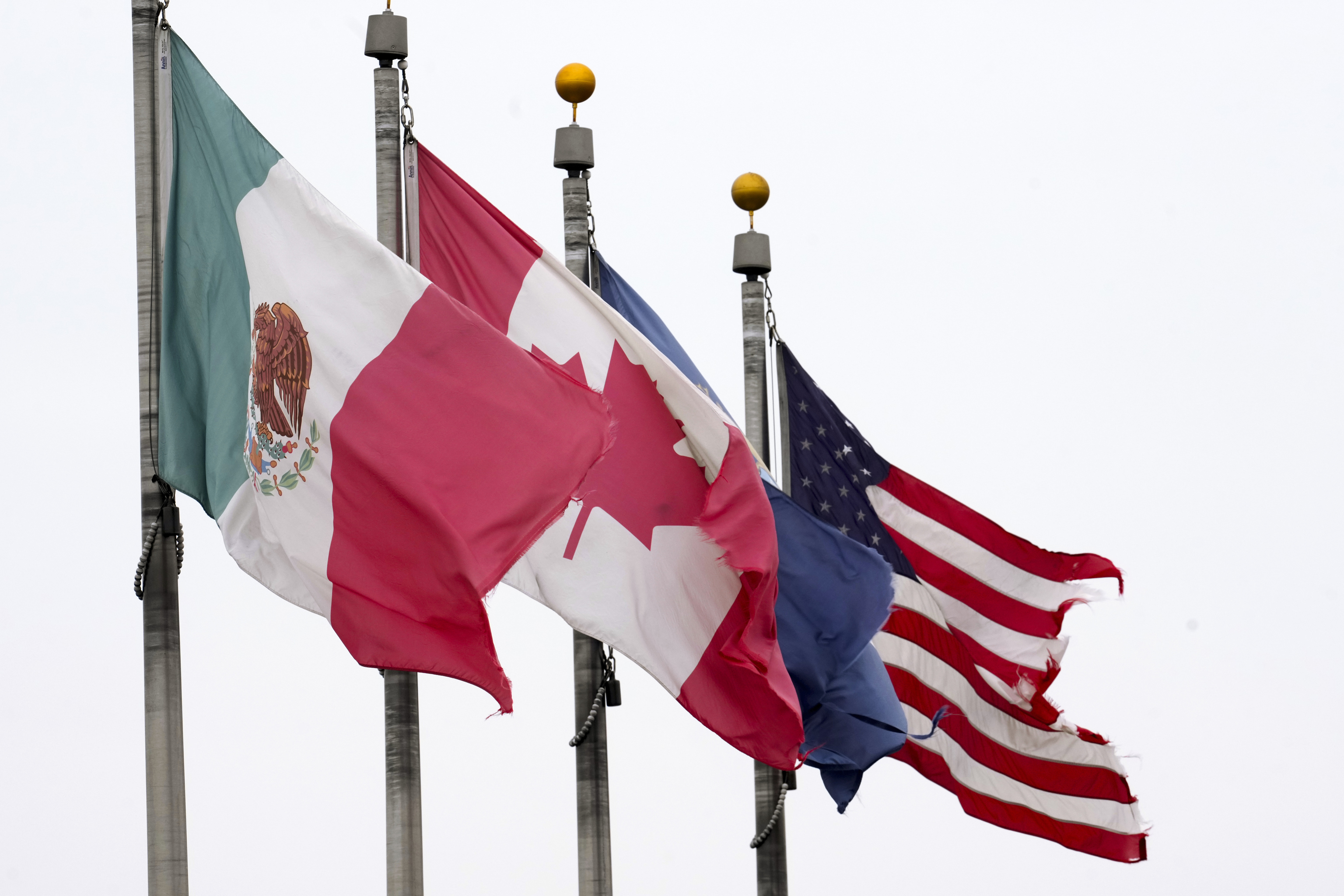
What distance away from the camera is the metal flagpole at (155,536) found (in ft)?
42.0

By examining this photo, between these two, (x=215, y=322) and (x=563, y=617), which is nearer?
(x=215, y=322)

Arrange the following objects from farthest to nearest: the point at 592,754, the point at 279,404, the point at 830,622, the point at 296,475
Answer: the point at 592,754 → the point at 830,622 → the point at 279,404 → the point at 296,475

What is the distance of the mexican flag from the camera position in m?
12.8

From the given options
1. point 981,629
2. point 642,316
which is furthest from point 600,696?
point 981,629

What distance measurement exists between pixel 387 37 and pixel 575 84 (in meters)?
2.57

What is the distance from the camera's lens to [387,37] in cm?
1502

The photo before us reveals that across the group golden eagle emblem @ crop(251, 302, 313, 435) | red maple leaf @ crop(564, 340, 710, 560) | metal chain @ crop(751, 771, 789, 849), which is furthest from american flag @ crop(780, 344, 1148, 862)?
golden eagle emblem @ crop(251, 302, 313, 435)

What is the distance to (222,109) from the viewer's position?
1348 centimetres

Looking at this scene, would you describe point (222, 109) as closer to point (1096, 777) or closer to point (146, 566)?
point (146, 566)

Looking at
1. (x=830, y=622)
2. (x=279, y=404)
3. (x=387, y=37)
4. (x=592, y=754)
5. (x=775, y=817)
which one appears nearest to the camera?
(x=279, y=404)

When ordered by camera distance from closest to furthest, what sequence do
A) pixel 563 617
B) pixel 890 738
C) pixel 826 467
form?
pixel 563 617
pixel 890 738
pixel 826 467

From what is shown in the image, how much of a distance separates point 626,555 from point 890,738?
296 centimetres

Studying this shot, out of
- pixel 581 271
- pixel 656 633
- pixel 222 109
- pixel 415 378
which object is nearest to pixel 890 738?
pixel 656 633

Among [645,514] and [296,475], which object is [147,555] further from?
[645,514]
